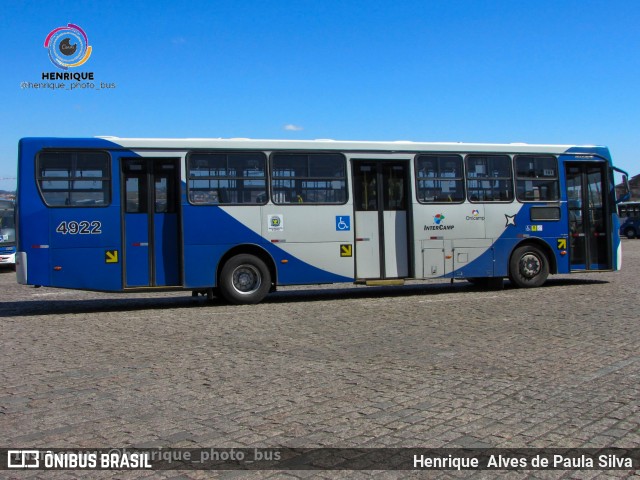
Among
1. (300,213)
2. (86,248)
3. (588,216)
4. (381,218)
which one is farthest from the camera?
(588,216)

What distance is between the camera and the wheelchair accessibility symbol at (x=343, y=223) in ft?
44.5

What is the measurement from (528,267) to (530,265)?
0.07m

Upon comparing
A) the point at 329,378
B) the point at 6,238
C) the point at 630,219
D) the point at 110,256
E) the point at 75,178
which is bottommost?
the point at 329,378

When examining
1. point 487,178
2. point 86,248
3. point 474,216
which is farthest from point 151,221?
point 487,178

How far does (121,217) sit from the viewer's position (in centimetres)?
1230

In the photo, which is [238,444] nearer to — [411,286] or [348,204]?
[348,204]

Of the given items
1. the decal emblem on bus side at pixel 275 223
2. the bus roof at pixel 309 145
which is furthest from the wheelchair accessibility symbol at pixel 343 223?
the bus roof at pixel 309 145

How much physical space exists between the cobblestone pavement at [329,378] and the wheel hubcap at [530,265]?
2.88 meters

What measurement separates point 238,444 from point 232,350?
3.64 meters

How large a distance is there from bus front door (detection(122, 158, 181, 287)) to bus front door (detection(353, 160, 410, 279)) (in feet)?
12.6

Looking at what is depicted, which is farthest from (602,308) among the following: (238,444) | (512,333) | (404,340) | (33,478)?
(33,478)

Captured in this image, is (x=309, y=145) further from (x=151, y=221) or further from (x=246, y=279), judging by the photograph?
(x=151, y=221)

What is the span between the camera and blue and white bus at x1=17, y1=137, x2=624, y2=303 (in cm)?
1211

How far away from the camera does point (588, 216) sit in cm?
1549
